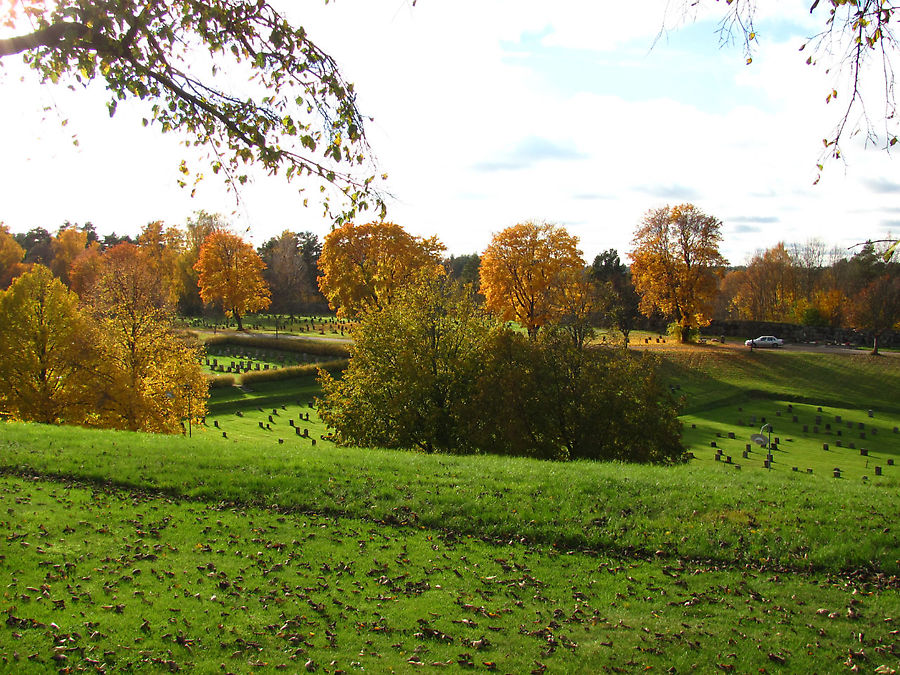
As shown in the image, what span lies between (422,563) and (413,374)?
13963 mm

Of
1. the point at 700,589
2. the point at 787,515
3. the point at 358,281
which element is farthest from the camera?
the point at 358,281

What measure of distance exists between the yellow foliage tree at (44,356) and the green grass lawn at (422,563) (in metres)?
11.0

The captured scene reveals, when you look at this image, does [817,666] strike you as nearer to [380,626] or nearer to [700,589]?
[700,589]

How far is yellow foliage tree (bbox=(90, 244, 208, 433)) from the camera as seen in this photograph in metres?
25.5

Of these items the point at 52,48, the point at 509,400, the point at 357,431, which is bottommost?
the point at 357,431

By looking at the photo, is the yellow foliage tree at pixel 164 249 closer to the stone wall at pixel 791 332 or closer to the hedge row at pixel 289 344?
the hedge row at pixel 289 344

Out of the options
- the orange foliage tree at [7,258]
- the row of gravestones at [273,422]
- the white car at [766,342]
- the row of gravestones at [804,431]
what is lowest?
the row of gravestones at [273,422]

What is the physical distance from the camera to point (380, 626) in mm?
6457

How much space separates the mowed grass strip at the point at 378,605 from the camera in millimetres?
5816

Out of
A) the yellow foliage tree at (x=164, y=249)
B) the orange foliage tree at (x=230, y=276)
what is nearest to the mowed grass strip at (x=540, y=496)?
the orange foliage tree at (x=230, y=276)

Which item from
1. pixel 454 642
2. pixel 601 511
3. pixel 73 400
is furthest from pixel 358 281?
pixel 454 642

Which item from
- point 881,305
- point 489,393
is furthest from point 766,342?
point 489,393

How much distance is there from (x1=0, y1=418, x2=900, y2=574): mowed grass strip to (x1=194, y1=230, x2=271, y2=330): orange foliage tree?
169 ft

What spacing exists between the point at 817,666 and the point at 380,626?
4332mm
